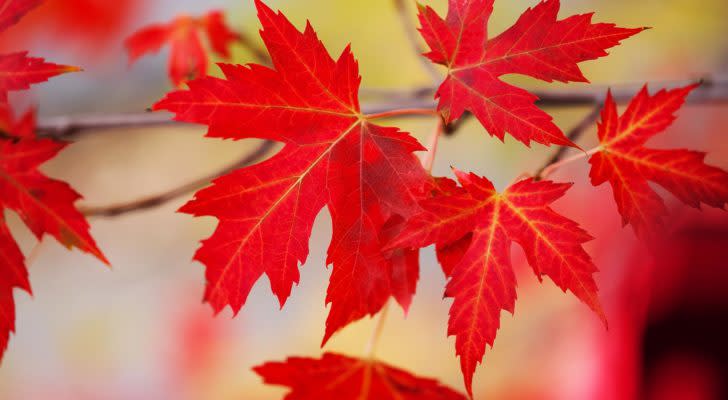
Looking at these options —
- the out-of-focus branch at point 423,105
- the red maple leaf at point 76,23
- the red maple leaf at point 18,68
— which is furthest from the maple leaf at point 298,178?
the red maple leaf at point 76,23

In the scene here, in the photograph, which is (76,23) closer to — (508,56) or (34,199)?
(34,199)

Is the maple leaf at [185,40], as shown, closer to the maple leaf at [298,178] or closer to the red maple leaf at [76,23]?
the maple leaf at [298,178]

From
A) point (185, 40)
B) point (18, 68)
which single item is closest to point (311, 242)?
point (185, 40)

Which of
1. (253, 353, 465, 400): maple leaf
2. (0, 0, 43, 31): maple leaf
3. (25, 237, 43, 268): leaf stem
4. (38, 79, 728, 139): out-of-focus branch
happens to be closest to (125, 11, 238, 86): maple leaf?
(38, 79, 728, 139): out-of-focus branch

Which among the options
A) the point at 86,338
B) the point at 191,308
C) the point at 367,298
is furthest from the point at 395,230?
the point at 86,338

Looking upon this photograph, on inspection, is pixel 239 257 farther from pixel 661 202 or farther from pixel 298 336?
pixel 298 336

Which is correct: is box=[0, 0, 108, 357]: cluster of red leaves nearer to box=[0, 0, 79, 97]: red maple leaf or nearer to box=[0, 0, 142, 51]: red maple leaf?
box=[0, 0, 79, 97]: red maple leaf
